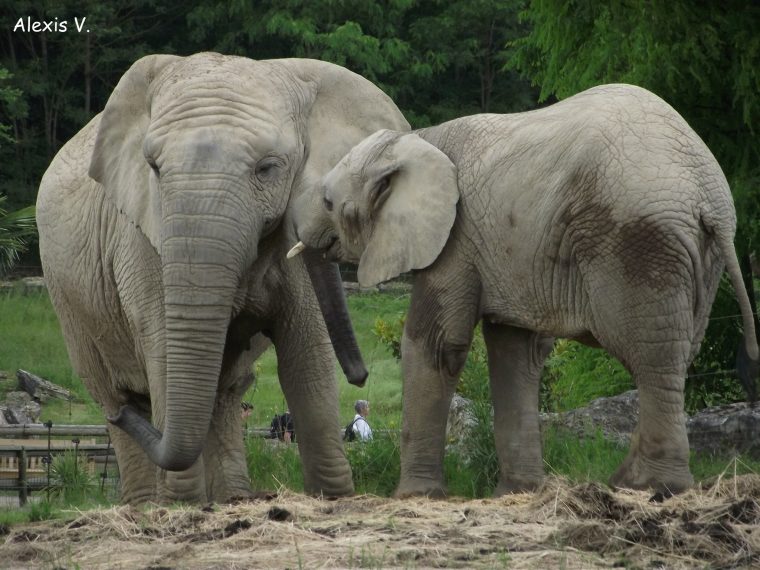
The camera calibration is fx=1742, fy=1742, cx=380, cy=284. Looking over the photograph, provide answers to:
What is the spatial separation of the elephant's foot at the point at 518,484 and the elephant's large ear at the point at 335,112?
1963 mm

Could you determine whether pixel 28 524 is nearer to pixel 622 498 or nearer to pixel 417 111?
pixel 622 498

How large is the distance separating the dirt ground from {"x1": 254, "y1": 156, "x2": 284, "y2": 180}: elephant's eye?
1992mm

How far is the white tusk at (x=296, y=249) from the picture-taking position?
30.2 feet

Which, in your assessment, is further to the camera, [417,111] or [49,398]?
[417,111]

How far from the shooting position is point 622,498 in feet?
24.5

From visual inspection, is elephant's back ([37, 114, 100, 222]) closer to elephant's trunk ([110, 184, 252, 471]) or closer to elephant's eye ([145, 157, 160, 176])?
elephant's eye ([145, 157, 160, 176])

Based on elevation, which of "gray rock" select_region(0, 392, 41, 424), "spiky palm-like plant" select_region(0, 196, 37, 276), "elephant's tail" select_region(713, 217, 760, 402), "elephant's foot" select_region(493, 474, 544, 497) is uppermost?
"spiky palm-like plant" select_region(0, 196, 37, 276)

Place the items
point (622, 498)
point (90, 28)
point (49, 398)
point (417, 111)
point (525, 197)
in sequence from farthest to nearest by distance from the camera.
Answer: point (417, 111), point (90, 28), point (49, 398), point (525, 197), point (622, 498)

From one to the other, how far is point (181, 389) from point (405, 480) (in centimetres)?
133

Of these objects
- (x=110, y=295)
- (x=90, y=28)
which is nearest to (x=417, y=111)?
(x=90, y=28)

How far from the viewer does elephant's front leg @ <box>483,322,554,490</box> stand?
9.37 m

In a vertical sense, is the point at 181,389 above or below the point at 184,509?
above

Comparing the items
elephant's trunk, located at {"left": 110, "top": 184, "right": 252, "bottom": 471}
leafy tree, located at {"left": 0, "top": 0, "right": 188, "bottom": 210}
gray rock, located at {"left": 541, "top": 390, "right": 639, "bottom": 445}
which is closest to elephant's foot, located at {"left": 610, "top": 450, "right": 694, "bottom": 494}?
A: elephant's trunk, located at {"left": 110, "top": 184, "right": 252, "bottom": 471}
